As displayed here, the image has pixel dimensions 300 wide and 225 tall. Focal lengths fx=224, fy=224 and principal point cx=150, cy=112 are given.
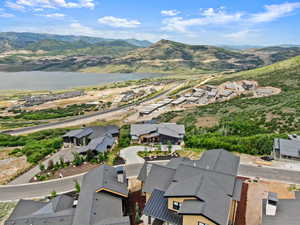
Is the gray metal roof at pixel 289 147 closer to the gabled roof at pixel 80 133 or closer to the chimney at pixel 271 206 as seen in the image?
the chimney at pixel 271 206

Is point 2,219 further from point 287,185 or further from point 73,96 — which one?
point 73,96

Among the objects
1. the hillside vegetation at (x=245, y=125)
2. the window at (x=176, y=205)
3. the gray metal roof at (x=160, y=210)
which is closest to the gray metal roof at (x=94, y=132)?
the hillside vegetation at (x=245, y=125)

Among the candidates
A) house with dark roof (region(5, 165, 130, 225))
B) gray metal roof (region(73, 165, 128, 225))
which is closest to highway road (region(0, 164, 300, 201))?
house with dark roof (region(5, 165, 130, 225))

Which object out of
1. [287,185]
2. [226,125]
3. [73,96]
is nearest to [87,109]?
[73,96]

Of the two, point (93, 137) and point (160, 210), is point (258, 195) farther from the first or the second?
point (93, 137)

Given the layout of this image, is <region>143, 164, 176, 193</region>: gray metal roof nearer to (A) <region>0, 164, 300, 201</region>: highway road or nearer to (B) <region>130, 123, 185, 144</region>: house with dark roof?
(A) <region>0, 164, 300, 201</region>: highway road

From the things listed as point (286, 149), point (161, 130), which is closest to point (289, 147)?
Result: point (286, 149)
